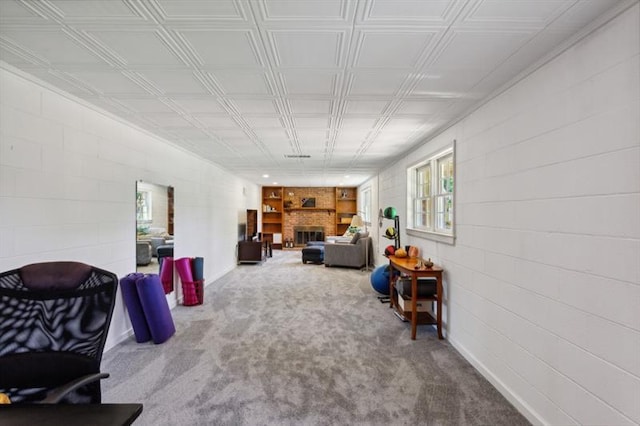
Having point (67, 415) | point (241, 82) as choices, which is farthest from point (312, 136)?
point (67, 415)

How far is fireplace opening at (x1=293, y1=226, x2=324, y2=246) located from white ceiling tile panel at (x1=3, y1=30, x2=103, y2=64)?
906cm

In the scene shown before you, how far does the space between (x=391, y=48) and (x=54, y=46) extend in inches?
77.7

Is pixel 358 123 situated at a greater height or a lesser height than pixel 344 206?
greater

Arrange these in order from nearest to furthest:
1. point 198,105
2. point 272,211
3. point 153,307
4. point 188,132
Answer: point 198,105, point 153,307, point 188,132, point 272,211

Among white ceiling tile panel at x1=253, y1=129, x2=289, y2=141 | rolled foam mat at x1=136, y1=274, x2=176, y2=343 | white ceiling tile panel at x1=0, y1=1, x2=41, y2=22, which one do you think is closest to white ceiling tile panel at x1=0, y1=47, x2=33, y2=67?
white ceiling tile panel at x1=0, y1=1, x2=41, y2=22

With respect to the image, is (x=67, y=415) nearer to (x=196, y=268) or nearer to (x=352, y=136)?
(x=352, y=136)

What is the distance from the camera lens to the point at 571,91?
1.61m

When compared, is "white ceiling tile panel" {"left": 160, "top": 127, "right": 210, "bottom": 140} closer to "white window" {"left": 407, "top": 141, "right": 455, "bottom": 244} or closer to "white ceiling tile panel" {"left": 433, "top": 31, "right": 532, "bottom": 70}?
"white ceiling tile panel" {"left": 433, "top": 31, "right": 532, "bottom": 70}

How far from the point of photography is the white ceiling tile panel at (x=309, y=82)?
1989mm

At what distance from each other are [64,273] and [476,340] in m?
2.94

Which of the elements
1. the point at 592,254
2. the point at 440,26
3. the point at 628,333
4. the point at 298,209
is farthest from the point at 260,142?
the point at 298,209

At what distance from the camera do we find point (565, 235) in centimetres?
164

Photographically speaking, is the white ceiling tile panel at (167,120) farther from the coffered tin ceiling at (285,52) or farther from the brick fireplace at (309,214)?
the brick fireplace at (309,214)

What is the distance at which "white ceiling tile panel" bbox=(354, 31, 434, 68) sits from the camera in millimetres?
1565
